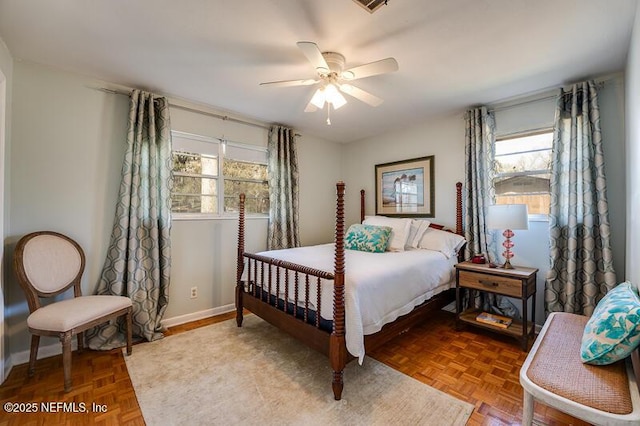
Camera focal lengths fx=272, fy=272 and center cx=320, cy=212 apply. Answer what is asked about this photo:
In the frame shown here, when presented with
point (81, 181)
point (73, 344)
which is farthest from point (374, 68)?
point (73, 344)

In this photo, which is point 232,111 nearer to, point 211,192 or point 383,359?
point 211,192

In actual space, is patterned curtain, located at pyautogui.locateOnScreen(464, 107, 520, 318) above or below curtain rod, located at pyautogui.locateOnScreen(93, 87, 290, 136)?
below

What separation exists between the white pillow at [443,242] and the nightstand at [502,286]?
219 mm

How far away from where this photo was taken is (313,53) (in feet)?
5.65

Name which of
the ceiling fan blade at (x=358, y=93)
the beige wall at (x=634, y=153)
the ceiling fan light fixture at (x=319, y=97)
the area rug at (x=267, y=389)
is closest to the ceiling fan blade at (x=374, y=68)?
the ceiling fan blade at (x=358, y=93)

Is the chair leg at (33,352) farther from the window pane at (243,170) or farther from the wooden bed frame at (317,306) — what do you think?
the window pane at (243,170)

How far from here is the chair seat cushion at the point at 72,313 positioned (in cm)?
186

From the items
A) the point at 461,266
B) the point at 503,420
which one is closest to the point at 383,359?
the point at 503,420

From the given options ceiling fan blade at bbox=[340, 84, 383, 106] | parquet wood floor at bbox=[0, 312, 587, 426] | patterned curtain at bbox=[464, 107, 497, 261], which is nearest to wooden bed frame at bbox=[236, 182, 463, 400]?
patterned curtain at bbox=[464, 107, 497, 261]

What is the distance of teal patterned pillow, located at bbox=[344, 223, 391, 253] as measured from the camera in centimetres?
306

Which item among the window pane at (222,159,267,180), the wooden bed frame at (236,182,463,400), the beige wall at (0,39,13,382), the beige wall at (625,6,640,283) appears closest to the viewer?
the beige wall at (625,6,640,283)

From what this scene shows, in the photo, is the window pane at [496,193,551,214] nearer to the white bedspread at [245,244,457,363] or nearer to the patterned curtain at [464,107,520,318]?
the patterned curtain at [464,107,520,318]

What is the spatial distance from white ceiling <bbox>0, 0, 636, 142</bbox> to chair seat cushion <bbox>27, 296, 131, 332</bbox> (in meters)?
1.94

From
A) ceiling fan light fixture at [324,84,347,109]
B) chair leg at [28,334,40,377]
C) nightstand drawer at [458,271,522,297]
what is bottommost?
chair leg at [28,334,40,377]
